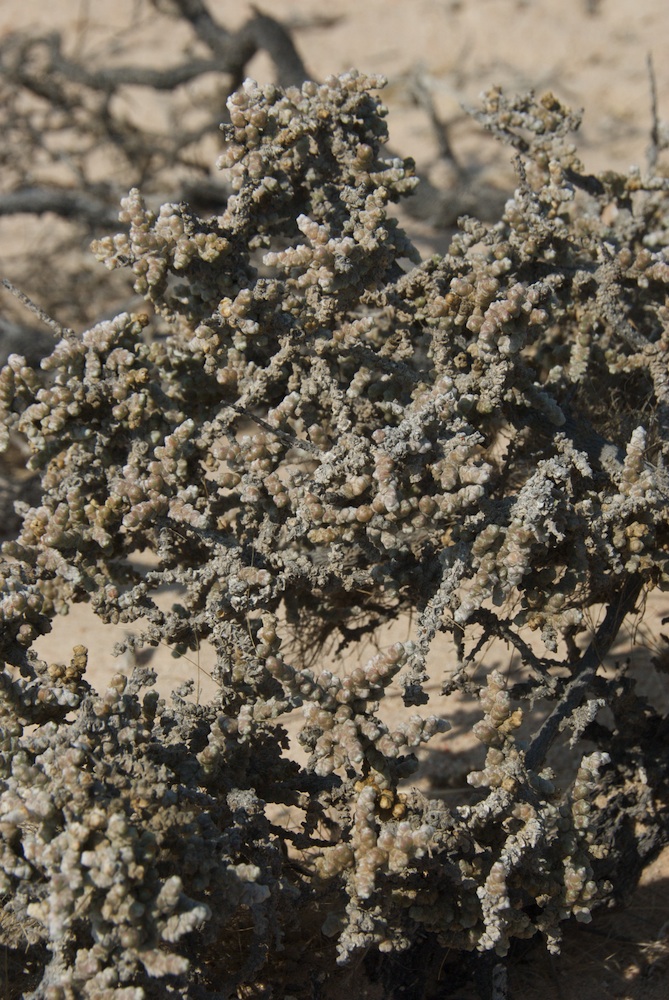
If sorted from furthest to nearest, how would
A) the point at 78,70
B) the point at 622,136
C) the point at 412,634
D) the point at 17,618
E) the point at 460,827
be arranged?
the point at 622,136 → the point at 78,70 → the point at 412,634 → the point at 17,618 → the point at 460,827

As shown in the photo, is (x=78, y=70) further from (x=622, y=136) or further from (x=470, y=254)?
(x=470, y=254)

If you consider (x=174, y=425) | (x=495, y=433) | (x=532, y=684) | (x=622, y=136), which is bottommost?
(x=532, y=684)

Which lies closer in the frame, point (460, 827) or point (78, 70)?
point (460, 827)

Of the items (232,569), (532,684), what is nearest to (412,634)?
(532,684)

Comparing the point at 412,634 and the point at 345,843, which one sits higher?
the point at 412,634

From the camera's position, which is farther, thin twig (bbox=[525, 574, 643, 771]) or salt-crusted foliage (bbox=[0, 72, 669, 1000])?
thin twig (bbox=[525, 574, 643, 771])

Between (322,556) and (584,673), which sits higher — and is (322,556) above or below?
above

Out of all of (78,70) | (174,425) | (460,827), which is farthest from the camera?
(78,70)

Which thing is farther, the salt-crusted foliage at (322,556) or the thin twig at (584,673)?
the thin twig at (584,673)
